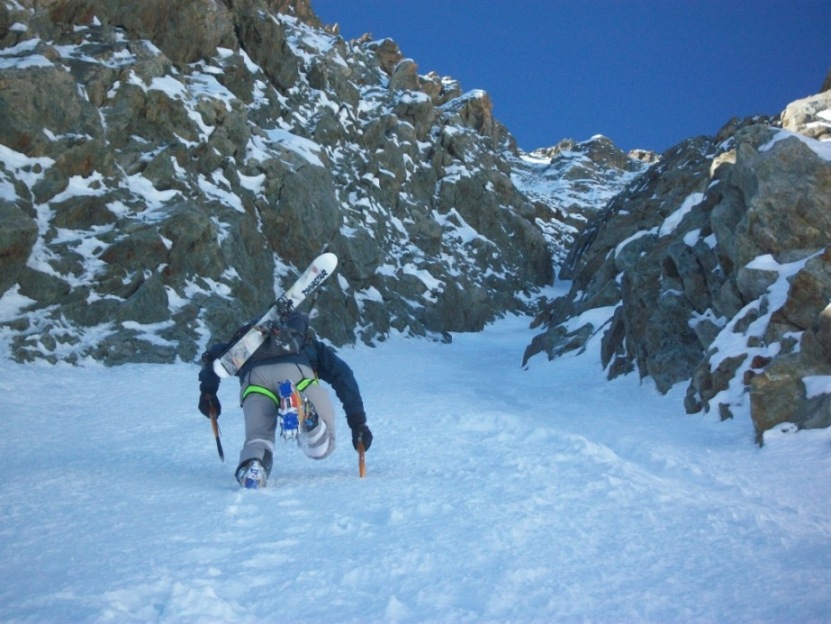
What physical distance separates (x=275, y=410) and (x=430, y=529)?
229cm

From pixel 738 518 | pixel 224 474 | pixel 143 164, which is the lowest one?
pixel 224 474

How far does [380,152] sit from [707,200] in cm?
2839

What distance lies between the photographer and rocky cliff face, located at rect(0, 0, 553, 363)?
18.5m

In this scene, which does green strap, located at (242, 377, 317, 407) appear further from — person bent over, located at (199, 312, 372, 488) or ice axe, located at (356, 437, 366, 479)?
ice axe, located at (356, 437, 366, 479)

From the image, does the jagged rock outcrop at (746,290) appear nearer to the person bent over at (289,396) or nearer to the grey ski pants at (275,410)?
the person bent over at (289,396)

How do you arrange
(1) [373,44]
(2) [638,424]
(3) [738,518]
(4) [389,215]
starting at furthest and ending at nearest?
(1) [373,44], (4) [389,215], (2) [638,424], (3) [738,518]

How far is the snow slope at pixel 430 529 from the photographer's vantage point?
3.16 metres

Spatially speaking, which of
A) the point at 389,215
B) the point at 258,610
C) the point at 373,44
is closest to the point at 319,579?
the point at 258,610

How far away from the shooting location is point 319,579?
3453 millimetres

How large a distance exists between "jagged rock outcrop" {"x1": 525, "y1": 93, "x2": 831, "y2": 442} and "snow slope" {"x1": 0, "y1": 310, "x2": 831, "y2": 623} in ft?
3.16

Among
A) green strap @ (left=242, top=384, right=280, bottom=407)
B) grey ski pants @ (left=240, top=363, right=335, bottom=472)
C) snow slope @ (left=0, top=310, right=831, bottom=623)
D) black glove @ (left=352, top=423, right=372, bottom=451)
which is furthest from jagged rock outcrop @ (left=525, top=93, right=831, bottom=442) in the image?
green strap @ (left=242, top=384, right=280, bottom=407)

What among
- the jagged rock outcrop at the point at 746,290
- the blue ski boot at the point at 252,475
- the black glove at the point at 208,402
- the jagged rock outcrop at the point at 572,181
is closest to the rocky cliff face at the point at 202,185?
the black glove at the point at 208,402

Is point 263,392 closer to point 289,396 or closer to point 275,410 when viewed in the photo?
point 275,410

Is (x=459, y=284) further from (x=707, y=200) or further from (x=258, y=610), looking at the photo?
(x=258, y=610)
